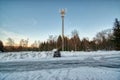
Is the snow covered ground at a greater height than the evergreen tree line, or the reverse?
the evergreen tree line

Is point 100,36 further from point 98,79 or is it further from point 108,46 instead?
point 98,79

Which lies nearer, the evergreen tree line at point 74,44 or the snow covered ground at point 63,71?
the snow covered ground at point 63,71

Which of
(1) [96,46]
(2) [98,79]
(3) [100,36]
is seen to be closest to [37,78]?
(2) [98,79]

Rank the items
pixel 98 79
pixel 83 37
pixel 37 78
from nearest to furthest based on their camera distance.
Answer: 1. pixel 98 79
2. pixel 37 78
3. pixel 83 37

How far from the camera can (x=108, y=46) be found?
70688 mm

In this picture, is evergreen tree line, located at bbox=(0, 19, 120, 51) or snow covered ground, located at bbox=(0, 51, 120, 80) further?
evergreen tree line, located at bbox=(0, 19, 120, 51)

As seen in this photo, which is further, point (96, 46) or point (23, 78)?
point (96, 46)

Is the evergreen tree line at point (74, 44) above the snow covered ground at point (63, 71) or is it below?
above

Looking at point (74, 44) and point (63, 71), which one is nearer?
point (63, 71)

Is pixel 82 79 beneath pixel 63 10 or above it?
beneath

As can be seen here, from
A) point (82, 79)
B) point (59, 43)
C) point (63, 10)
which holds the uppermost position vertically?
point (63, 10)

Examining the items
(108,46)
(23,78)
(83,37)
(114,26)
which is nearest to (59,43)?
(83,37)

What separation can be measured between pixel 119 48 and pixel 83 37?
29.8 meters

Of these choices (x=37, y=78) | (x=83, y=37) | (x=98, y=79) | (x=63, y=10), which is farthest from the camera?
(x=83, y=37)
